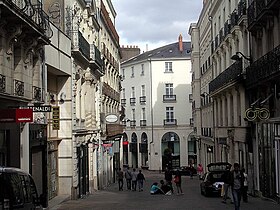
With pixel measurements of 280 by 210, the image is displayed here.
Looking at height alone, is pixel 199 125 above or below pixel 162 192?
above

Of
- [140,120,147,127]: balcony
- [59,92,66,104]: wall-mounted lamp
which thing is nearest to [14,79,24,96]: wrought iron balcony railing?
[59,92,66,104]: wall-mounted lamp

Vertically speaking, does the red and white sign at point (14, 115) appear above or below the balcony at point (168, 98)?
below

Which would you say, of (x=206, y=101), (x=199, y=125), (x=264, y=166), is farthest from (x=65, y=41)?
(x=199, y=125)

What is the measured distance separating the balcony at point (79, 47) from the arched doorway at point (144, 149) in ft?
161

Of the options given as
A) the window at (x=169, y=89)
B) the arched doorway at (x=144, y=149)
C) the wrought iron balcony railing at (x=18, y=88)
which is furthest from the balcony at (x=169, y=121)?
the wrought iron balcony railing at (x=18, y=88)

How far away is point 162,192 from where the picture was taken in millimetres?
33438

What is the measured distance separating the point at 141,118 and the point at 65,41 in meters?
55.9

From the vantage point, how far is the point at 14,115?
656 inches

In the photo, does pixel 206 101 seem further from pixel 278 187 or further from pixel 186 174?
pixel 278 187

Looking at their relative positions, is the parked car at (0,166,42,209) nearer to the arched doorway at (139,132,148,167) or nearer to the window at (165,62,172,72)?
the arched doorway at (139,132,148,167)

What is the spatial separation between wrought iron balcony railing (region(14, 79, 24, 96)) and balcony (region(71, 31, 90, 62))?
9.64 m

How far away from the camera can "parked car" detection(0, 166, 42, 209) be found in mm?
11398

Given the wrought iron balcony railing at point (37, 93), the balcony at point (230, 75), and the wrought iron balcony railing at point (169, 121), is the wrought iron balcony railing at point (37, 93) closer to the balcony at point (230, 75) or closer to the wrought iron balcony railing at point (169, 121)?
the balcony at point (230, 75)

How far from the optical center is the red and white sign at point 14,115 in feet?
54.6
